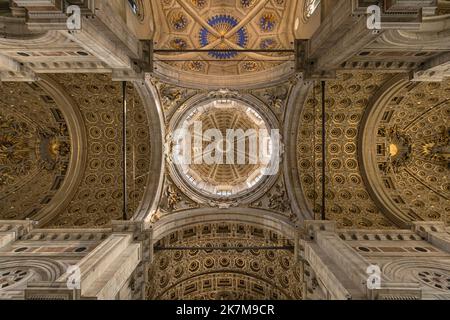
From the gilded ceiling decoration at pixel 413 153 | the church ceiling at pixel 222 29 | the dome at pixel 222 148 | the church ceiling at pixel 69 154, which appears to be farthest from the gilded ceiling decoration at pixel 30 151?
the gilded ceiling decoration at pixel 413 153

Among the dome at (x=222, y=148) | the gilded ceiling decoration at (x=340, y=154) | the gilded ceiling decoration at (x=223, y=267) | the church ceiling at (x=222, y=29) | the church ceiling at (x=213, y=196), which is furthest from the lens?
the dome at (x=222, y=148)

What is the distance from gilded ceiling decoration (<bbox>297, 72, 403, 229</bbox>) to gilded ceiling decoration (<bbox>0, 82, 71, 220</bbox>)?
1557cm

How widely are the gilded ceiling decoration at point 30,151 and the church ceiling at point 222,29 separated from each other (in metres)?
8.05

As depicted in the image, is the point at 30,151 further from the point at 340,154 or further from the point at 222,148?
the point at 340,154

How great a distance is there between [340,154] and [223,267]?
11079 mm

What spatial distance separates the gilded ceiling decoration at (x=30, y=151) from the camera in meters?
17.3

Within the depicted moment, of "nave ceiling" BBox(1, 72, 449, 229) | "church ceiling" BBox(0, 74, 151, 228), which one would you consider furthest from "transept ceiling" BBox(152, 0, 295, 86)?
"church ceiling" BBox(0, 74, 151, 228)

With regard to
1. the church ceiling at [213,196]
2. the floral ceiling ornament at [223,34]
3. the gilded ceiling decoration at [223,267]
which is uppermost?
the floral ceiling ornament at [223,34]

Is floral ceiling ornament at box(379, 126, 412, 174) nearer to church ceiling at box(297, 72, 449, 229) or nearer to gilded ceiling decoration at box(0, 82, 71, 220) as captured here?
church ceiling at box(297, 72, 449, 229)

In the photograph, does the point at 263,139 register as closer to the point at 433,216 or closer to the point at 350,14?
the point at 433,216

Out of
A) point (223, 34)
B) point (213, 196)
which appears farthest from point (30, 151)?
point (223, 34)

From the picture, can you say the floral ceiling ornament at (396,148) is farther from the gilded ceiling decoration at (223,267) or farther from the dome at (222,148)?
the gilded ceiling decoration at (223,267)

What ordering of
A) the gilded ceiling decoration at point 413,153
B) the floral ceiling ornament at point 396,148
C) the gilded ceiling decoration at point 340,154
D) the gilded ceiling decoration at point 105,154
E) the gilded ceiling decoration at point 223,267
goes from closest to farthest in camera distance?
the gilded ceiling decoration at point 413,153 → the gilded ceiling decoration at point 340,154 → the gilded ceiling decoration at point 105,154 → the floral ceiling ornament at point 396,148 → the gilded ceiling decoration at point 223,267

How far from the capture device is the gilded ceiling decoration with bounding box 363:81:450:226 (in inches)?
648
